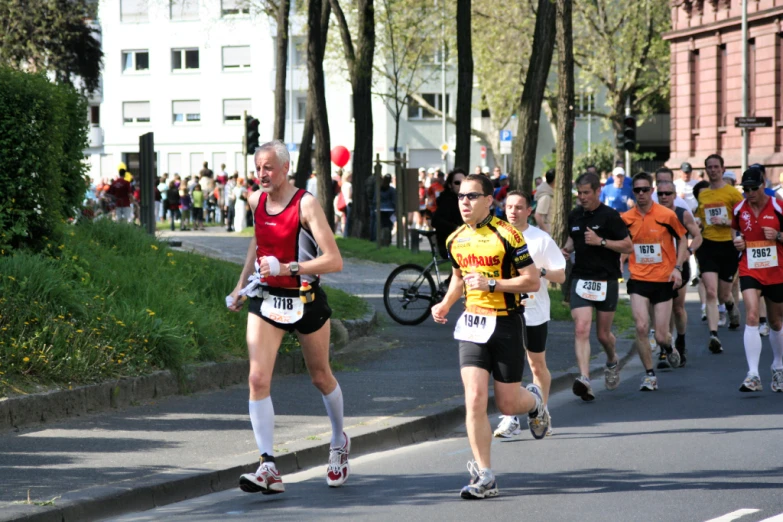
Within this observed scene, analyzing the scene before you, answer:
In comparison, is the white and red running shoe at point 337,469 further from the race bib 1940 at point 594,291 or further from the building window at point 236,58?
the building window at point 236,58

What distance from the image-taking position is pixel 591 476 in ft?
26.8

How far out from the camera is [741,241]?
12.0 m

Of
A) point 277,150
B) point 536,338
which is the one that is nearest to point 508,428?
point 536,338

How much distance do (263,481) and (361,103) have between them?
77.1ft

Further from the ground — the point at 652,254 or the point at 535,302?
the point at 652,254

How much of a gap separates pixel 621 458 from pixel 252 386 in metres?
2.63

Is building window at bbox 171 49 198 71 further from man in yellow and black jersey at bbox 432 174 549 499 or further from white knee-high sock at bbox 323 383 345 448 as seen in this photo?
man in yellow and black jersey at bbox 432 174 549 499

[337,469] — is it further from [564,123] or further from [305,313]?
[564,123]

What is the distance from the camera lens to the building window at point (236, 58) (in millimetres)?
71750

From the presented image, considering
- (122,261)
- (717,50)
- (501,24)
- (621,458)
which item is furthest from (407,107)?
(621,458)

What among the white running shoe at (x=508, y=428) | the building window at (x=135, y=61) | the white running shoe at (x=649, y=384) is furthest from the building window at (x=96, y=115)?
the white running shoe at (x=508, y=428)

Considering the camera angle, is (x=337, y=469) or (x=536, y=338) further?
(x=536, y=338)

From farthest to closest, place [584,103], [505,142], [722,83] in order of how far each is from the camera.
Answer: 1. [584,103]
2. [505,142]
3. [722,83]

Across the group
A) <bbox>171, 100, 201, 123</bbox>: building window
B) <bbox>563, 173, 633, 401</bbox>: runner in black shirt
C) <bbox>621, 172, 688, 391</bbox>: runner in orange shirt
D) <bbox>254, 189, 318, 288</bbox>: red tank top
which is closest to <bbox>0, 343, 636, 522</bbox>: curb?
<bbox>254, 189, 318, 288</bbox>: red tank top
